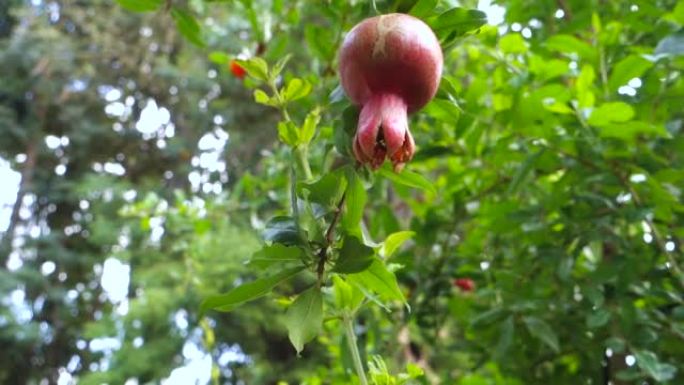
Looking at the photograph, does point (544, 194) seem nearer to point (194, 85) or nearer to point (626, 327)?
point (626, 327)

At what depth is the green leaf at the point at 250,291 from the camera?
21.8 inches

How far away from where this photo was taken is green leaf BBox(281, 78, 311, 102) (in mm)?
679

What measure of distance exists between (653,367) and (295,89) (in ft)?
2.09

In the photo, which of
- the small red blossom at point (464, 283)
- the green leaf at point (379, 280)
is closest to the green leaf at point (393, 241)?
the green leaf at point (379, 280)

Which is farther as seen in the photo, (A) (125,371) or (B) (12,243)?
(B) (12,243)

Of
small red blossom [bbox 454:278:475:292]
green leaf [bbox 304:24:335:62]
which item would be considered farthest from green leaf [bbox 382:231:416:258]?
small red blossom [bbox 454:278:475:292]

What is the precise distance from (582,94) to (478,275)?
0.44 metres

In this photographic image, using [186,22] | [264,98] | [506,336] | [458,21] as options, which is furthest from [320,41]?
[506,336]

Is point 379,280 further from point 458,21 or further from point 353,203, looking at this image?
point 458,21

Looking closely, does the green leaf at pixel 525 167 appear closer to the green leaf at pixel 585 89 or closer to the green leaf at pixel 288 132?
the green leaf at pixel 585 89

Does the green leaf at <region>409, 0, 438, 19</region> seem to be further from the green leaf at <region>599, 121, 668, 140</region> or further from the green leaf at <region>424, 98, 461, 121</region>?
the green leaf at <region>599, 121, 668, 140</region>

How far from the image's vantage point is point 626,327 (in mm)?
1011

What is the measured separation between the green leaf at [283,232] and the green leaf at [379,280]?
6 centimetres

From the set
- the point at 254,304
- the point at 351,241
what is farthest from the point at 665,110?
the point at 254,304
